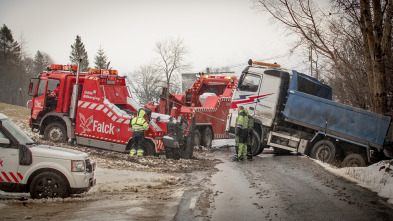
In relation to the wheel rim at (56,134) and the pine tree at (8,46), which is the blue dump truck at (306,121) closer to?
the wheel rim at (56,134)

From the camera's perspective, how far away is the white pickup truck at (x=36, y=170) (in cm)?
723

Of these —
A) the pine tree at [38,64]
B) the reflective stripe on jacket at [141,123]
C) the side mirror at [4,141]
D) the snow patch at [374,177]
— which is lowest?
the snow patch at [374,177]

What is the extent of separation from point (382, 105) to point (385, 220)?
29.4ft

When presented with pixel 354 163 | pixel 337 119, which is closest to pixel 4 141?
pixel 337 119

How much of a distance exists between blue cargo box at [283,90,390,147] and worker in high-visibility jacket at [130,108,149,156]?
5.15 m

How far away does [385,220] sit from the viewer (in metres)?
6.28

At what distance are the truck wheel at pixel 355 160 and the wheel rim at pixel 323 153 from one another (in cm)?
60

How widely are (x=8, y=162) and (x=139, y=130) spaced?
5638 millimetres

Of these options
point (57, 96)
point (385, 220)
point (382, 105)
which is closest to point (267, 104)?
point (382, 105)

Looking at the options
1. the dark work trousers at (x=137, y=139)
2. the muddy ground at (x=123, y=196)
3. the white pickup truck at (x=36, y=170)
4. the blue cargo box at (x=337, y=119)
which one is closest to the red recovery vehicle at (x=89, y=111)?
the dark work trousers at (x=137, y=139)

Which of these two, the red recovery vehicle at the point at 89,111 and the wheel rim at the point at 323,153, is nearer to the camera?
the red recovery vehicle at the point at 89,111

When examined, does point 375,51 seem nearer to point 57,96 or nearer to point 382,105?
point 382,105

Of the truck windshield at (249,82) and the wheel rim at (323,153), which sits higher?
the truck windshield at (249,82)

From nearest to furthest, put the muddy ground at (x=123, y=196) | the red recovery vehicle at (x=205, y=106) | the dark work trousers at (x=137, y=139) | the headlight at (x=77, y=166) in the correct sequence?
the muddy ground at (x=123, y=196), the headlight at (x=77, y=166), the dark work trousers at (x=137, y=139), the red recovery vehicle at (x=205, y=106)
